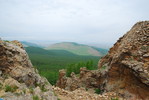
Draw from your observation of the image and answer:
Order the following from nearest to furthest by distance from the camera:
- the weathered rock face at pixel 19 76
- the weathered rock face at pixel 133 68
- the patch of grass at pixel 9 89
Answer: the patch of grass at pixel 9 89
the weathered rock face at pixel 19 76
the weathered rock face at pixel 133 68

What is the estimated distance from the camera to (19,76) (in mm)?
10508

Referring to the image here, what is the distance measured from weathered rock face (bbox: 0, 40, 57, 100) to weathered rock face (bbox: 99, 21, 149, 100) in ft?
25.9

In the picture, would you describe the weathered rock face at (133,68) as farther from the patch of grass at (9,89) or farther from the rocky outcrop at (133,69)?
the patch of grass at (9,89)

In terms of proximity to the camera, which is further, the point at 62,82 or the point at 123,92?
the point at 62,82

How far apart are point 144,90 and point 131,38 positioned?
552cm

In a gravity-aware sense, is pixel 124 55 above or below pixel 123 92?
above

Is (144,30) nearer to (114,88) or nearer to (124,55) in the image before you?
(124,55)

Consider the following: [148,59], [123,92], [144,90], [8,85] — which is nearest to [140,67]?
[148,59]

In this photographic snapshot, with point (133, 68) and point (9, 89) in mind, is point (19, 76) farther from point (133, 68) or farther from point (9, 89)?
point (133, 68)

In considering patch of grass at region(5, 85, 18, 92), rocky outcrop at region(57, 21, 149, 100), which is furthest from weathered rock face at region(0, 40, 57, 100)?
rocky outcrop at region(57, 21, 149, 100)

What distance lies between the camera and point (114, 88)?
664 inches

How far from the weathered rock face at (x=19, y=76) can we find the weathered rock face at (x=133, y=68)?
7.91m

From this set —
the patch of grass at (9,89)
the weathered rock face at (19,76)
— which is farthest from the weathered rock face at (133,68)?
the patch of grass at (9,89)

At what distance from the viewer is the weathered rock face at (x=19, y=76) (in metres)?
9.06
